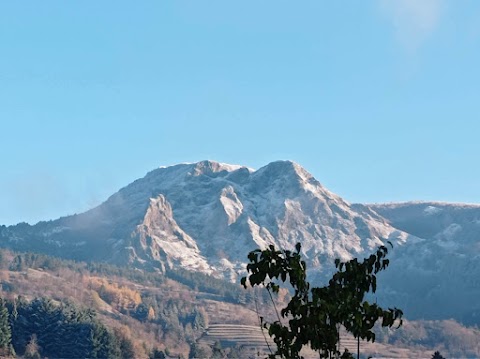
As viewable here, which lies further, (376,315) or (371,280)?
(371,280)

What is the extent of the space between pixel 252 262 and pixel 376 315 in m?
5.71

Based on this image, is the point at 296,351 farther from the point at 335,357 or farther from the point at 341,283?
the point at 341,283

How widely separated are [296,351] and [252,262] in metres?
4.23

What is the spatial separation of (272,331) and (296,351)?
1326 mm

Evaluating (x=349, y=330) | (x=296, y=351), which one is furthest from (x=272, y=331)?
(x=349, y=330)

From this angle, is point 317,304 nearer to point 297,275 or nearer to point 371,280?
point 297,275

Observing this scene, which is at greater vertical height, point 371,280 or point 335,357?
point 371,280

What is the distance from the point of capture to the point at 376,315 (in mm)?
35188

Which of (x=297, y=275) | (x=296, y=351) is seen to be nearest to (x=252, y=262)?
(x=297, y=275)

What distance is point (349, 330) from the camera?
3694 cm

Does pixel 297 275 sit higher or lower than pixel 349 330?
higher

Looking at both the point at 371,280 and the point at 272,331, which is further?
the point at 371,280

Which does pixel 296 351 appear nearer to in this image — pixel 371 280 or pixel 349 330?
pixel 349 330

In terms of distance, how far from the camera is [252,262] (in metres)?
35.8
